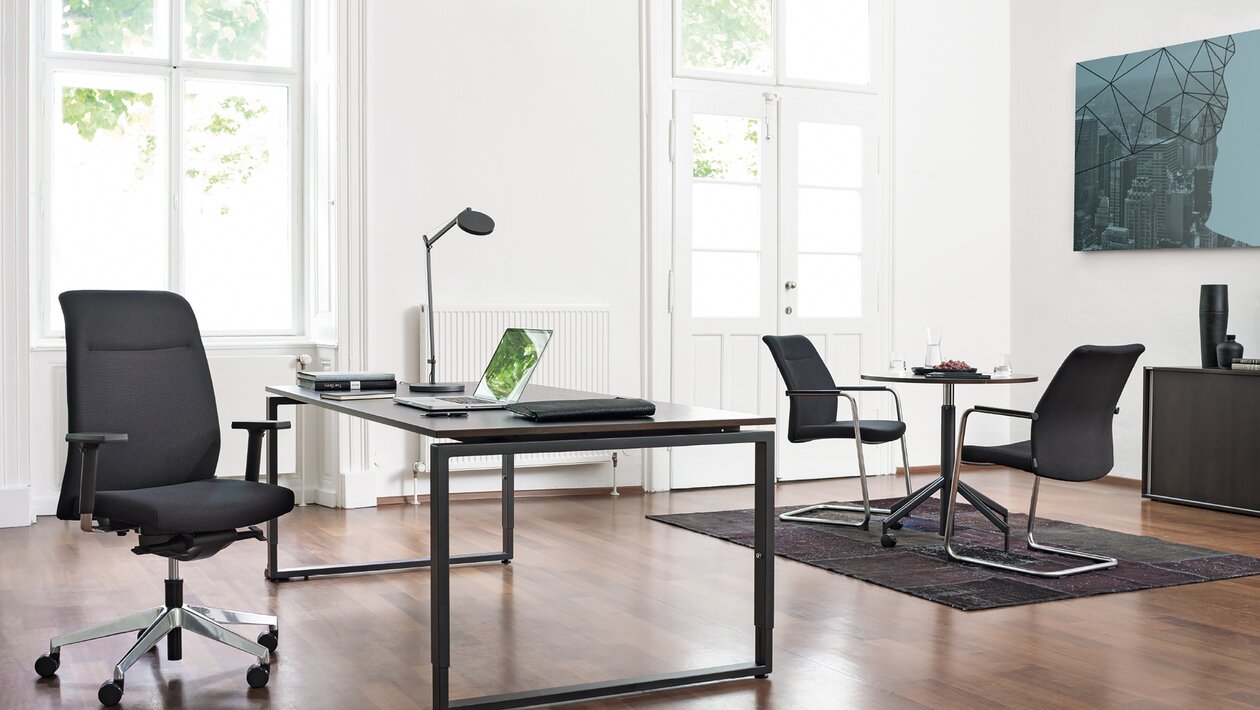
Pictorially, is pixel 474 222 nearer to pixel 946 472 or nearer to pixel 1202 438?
pixel 946 472

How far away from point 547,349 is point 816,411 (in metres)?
1.65

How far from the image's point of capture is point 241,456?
6.36 metres

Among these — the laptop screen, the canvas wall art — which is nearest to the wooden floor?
the laptop screen

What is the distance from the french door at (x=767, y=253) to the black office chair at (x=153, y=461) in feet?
11.5

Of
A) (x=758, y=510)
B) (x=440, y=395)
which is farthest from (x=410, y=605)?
(x=758, y=510)

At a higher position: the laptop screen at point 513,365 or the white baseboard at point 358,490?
the laptop screen at point 513,365

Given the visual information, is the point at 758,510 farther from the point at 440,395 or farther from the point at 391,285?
the point at 391,285

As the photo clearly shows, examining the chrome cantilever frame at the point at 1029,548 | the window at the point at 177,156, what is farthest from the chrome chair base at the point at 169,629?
the window at the point at 177,156

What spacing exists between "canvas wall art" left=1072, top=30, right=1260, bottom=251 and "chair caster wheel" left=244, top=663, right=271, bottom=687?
557 centimetres

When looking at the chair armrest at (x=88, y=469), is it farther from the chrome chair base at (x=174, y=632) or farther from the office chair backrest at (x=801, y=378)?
the office chair backrest at (x=801, y=378)

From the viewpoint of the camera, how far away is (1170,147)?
7.09 meters

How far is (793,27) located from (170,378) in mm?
4776

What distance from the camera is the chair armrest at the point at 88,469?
128 inches

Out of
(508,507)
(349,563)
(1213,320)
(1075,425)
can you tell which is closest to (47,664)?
(349,563)
